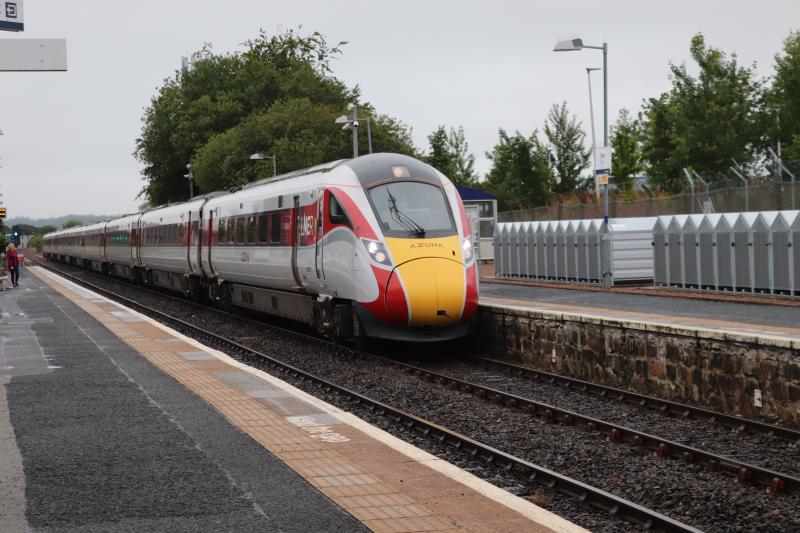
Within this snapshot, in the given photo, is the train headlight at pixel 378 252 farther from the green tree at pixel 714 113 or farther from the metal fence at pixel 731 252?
the green tree at pixel 714 113

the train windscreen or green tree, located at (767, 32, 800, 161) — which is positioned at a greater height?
green tree, located at (767, 32, 800, 161)

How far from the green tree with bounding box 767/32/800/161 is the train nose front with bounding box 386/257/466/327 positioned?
124 ft

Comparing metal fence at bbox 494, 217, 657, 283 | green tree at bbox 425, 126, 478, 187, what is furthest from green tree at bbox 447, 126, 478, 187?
metal fence at bbox 494, 217, 657, 283

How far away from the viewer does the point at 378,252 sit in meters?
16.0

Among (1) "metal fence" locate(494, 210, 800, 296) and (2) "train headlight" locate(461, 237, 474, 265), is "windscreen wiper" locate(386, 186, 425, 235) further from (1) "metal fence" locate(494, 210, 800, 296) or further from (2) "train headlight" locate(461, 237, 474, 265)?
(1) "metal fence" locate(494, 210, 800, 296)

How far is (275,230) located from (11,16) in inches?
306

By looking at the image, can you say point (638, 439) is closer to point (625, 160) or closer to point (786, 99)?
point (786, 99)

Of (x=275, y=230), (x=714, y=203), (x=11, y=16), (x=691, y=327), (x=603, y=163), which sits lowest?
(x=691, y=327)

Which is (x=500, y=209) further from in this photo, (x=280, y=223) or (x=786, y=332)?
(x=786, y=332)

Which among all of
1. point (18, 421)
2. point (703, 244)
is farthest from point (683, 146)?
point (18, 421)

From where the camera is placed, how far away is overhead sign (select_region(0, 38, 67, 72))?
563 inches

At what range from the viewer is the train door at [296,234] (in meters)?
19.1

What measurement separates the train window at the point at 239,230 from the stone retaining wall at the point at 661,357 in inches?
296

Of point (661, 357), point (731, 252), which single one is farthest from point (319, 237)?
point (731, 252)
